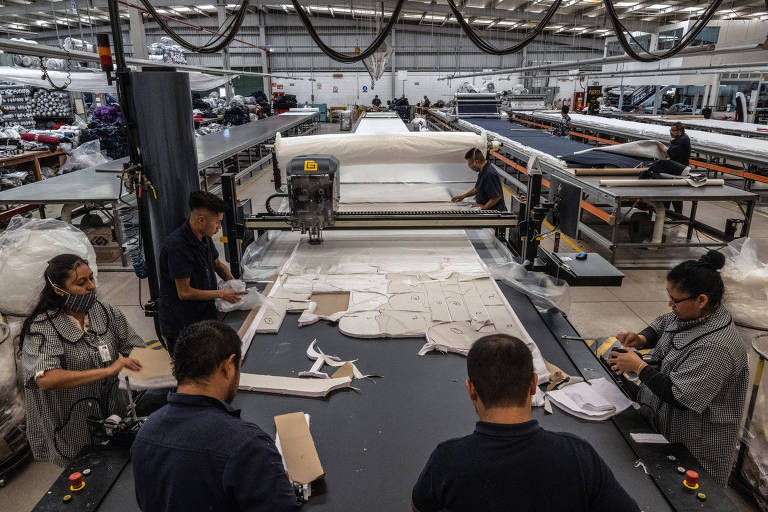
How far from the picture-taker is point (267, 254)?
14.1 feet

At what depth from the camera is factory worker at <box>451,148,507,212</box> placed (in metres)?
4.79

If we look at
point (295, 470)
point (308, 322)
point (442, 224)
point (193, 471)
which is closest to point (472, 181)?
point (442, 224)

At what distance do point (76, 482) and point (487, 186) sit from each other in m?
3.96

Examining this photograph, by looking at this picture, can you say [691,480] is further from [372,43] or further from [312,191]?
[372,43]

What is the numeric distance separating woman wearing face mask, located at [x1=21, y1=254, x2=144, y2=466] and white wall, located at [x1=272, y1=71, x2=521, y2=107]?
24.2 meters

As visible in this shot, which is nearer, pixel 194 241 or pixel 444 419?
pixel 444 419

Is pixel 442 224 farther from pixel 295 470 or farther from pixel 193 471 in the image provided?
pixel 193 471

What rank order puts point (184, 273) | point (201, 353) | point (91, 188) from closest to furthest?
point (201, 353) → point (184, 273) → point (91, 188)

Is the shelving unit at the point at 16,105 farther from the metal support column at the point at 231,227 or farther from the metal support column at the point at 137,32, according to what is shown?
the metal support column at the point at 231,227

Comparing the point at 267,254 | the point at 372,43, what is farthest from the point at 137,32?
the point at 267,254

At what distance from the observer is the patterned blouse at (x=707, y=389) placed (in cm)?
201

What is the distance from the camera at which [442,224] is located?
405 cm

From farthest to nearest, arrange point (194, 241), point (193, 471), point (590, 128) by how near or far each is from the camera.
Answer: point (590, 128), point (194, 241), point (193, 471)

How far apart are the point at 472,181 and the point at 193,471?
493cm
